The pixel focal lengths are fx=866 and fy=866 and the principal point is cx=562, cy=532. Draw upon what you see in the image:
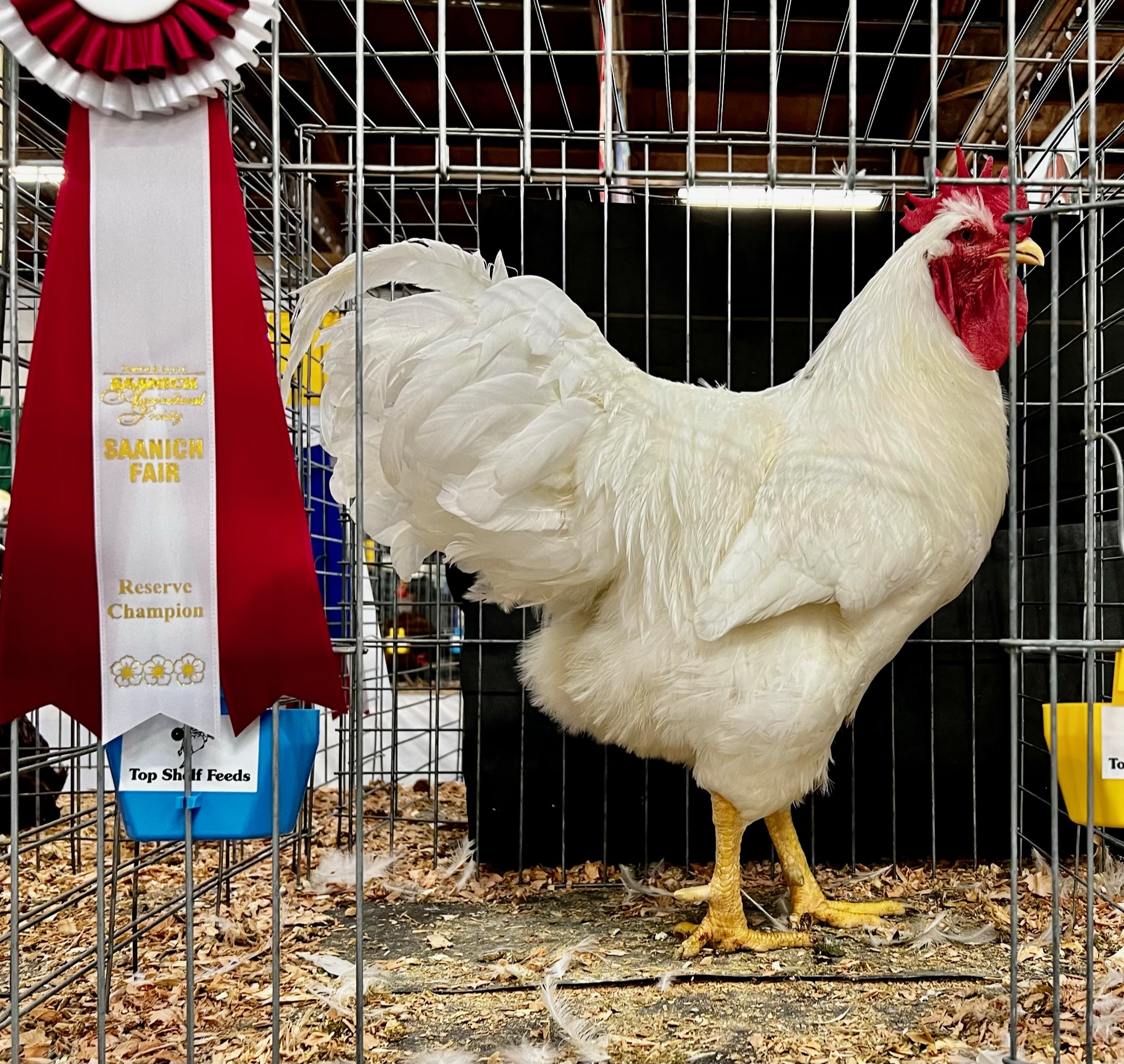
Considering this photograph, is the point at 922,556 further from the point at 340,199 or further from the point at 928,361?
the point at 340,199

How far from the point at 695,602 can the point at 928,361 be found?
0.89 metres

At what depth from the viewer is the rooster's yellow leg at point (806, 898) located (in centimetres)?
250

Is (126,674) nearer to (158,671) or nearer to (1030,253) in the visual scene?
(158,671)

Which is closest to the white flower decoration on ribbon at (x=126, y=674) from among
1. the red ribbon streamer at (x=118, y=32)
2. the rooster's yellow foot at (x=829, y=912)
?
the red ribbon streamer at (x=118, y=32)

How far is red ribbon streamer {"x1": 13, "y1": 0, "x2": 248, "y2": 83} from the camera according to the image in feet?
4.56

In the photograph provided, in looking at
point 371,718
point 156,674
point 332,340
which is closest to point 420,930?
point 156,674

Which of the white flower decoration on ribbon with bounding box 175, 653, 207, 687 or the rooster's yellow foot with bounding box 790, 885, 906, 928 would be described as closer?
the white flower decoration on ribbon with bounding box 175, 653, 207, 687

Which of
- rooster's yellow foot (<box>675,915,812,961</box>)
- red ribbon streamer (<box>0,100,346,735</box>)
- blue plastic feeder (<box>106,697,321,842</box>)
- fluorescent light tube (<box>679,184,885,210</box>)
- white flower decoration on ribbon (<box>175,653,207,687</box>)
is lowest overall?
rooster's yellow foot (<box>675,915,812,961</box>)

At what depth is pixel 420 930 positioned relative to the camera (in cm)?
258

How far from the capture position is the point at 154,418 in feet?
4.82

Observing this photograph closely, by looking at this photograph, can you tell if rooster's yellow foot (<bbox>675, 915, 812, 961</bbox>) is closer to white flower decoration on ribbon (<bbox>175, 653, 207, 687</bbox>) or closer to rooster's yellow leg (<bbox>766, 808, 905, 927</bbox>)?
rooster's yellow leg (<bbox>766, 808, 905, 927</bbox>)

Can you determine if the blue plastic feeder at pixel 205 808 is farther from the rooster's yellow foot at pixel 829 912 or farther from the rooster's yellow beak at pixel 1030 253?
the rooster's yellow beak at pixel 1030 253

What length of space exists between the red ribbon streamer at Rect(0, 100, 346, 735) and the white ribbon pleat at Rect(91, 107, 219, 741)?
21 mm

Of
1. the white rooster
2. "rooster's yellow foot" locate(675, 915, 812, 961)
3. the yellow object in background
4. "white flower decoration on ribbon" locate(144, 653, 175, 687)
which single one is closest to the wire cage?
the yellow object in background
